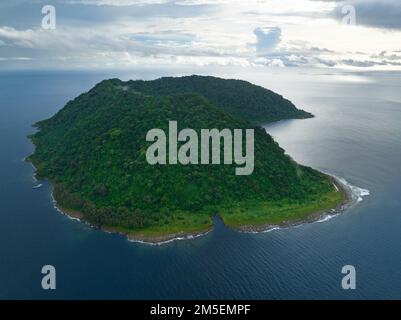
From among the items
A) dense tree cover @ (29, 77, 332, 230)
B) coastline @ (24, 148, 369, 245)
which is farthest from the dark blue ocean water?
dense tree cover @ (29, 77, 332, 230)

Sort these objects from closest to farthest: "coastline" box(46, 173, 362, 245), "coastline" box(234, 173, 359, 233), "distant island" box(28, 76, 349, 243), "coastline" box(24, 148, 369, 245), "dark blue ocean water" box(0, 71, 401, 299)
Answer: "dark blue ocean water" box(0, 71, 401, 299), "coastline" box(46, 173, 362, 245), "coastline" box(24, 148, 369, 245), "coastline" box(234, 173, 359, 233), "distant island" box(28, 76, 349, 243)

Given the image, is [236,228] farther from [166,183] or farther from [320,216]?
[166,183]

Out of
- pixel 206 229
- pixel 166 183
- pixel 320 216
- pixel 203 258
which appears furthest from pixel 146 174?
pixel 320 216

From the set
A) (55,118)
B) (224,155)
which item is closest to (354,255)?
(224,155)

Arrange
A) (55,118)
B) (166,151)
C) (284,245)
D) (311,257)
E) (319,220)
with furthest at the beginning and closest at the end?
(55,118) < (166,151) < (319,220) < (284,245) < (311,257)

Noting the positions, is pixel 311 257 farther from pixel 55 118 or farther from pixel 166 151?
pixel 55 118

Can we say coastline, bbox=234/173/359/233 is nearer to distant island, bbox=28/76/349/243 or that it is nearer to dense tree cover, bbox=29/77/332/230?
distant island, bbox=28/76/349/243
